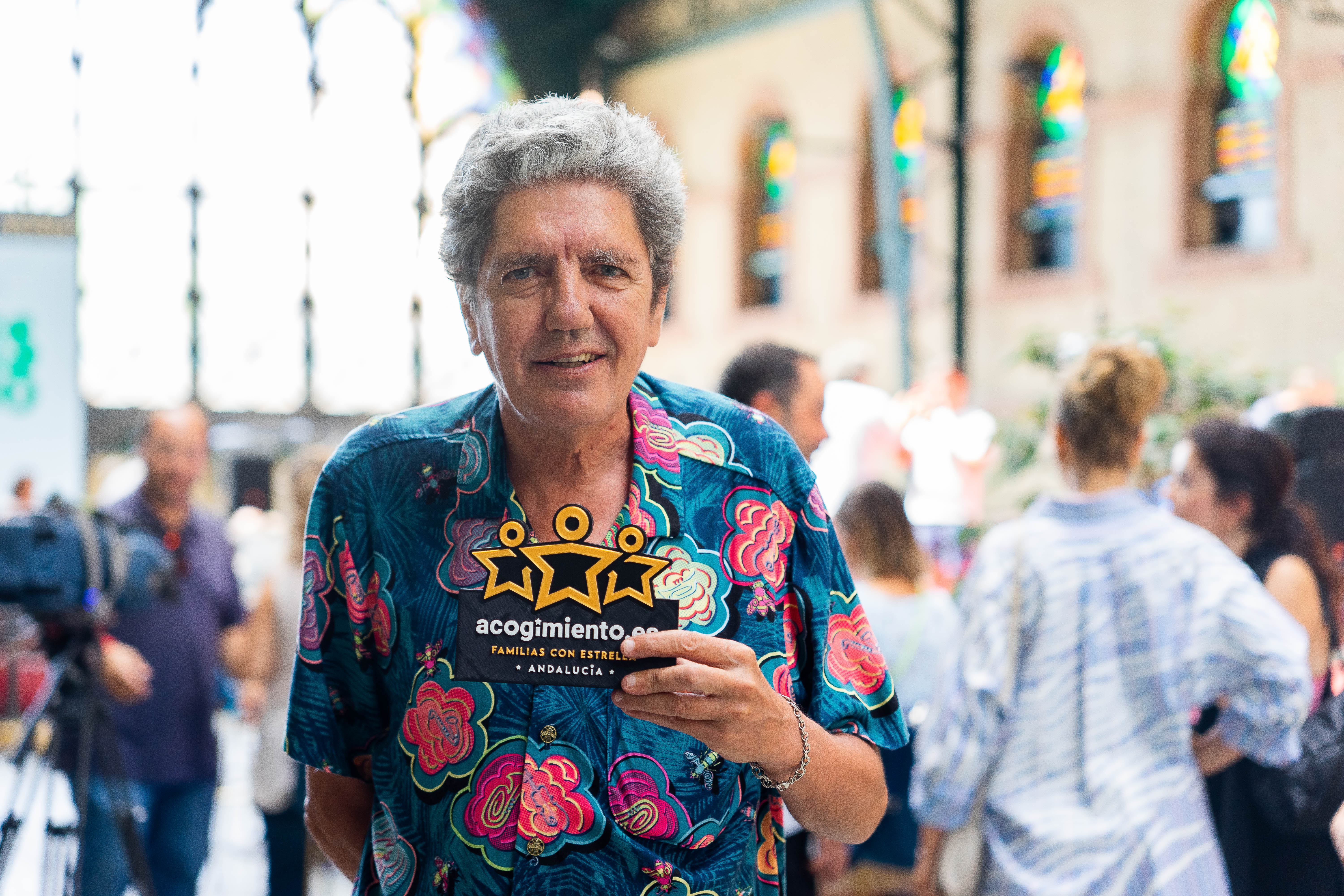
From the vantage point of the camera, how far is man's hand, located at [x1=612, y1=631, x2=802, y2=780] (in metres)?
1.15

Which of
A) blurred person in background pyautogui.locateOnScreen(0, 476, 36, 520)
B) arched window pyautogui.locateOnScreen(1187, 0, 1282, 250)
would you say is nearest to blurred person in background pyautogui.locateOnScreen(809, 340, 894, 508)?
blurred person in background pyautogui.locateOnScreen(0, 476, 36, 520)

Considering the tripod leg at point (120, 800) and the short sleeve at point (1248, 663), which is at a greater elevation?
the short sleeve at point (1248, 663)

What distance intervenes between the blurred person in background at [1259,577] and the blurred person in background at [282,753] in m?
2.69

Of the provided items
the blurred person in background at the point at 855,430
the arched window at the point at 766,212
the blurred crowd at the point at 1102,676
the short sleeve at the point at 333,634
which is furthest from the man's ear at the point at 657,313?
the arched window at the point at 766,212

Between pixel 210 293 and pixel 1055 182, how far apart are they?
33.1 feet

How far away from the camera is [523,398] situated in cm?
136

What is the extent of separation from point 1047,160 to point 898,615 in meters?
8.23

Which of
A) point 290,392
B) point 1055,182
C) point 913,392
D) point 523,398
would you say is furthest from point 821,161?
point 523,398

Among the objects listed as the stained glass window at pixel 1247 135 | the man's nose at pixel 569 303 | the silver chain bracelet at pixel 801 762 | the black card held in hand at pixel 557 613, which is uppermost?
the stained glass window at pixel 1247 135

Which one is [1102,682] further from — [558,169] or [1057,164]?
[1057,164]

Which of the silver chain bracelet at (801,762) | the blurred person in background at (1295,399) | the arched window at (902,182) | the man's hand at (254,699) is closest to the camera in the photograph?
the silver chain bracelet at (801,762)

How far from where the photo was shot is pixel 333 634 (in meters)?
1.45

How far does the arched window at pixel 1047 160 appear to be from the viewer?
10641 mm

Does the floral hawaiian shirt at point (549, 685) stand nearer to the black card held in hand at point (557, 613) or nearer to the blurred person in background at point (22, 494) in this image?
the black card held in hand at point (557, 613)
